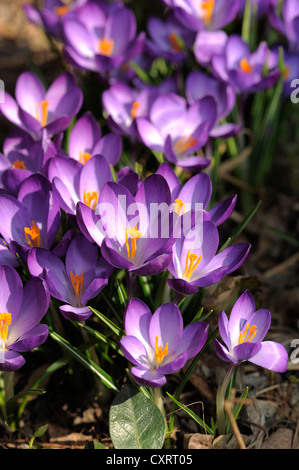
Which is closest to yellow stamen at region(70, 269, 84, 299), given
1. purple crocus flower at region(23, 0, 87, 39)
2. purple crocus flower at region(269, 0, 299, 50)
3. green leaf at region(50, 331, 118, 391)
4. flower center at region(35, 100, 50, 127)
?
green leaf at region(50, 331, 118, 391)

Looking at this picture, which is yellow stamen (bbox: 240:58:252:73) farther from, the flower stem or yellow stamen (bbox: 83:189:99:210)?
the flower stem

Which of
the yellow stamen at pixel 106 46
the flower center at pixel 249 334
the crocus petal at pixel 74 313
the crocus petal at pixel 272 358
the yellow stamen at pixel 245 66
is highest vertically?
the yellow stamen at pixel 106 46

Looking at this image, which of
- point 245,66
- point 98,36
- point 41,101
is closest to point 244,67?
point 245,66

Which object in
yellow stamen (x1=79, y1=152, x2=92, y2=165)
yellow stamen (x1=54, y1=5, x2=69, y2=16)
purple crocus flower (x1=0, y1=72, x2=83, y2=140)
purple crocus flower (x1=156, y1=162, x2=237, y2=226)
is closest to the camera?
purple crocus flower (x1=156, y1=162, x2=237, y2=226)

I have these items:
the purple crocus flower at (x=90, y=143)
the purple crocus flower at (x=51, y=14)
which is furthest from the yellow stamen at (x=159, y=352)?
the purple crocus flower at (x=51, y=14)

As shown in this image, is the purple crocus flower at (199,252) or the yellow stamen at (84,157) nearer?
the purple crocus flower at (199,252)

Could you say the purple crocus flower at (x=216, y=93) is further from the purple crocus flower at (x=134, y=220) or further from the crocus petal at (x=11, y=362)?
the crocus petal at (x=11, y=362)
